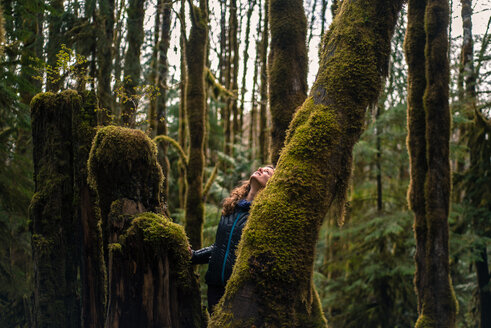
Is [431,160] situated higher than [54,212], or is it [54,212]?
[431,160]

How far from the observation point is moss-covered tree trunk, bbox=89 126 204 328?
3.65 m

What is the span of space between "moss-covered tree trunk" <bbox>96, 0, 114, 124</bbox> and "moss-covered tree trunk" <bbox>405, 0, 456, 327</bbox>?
5.84 meters

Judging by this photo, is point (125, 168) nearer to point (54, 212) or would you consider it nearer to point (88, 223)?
point (88, 223)

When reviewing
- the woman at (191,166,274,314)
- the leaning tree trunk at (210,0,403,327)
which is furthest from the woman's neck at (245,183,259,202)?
the leaning tree trunk at (210,0,403,327)

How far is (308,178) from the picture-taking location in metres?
2.49

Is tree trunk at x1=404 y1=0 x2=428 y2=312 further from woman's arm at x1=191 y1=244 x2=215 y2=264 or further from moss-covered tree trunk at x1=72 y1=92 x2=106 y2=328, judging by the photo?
moss-covered tree trunk at x1=72 y1=92 x2=106 y2=328

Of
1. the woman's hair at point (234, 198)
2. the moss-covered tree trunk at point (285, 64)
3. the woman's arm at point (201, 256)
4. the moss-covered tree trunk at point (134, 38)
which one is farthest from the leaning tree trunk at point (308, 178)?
the moss-covered tree trunk at point (134, 38)

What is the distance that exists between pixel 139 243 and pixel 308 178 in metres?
1.90

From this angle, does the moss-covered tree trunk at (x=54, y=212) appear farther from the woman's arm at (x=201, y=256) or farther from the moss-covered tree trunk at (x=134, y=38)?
the moss-covered tree trunk at (x=134, y=38)

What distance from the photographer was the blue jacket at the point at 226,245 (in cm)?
387

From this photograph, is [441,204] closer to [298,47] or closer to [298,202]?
[298,47]

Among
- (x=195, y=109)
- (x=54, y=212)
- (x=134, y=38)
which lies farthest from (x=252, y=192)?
(x=134, y=38)

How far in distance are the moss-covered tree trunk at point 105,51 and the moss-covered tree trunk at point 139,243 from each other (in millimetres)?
3927

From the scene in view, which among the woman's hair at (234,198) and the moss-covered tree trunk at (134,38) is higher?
the moss-covered tree trunk at (134,38)
